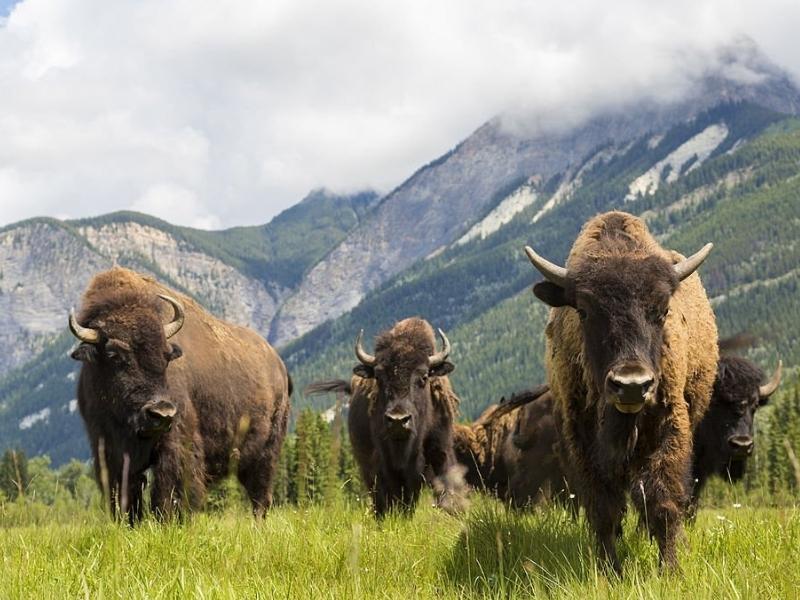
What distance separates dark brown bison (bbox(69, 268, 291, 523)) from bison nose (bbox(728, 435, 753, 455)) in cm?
636


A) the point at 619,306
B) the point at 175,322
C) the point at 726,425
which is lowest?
the point at 726,425

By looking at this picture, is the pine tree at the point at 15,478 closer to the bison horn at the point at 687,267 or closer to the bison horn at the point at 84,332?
the bison horn at the point at 84,332

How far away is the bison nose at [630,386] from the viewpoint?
225 inches

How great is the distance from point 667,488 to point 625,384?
1.24 meters

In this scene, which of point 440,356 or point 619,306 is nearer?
point 619,306

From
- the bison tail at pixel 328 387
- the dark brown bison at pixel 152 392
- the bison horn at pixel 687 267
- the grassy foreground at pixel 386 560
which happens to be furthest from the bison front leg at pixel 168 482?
the bison tail at pixel 328 387

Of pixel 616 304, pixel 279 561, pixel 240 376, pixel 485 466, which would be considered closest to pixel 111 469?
pixel 240 376

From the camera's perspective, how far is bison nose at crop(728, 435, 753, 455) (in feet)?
36.1

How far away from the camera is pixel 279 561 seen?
6078 millimetres

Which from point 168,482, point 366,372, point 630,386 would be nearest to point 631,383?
point 630,386

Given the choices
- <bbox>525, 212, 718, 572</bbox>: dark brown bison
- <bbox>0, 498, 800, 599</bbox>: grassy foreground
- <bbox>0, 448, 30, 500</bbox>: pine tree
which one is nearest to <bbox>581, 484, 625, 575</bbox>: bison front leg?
<bbox>525, 212, 718, 572</bbox>: dark brown bison

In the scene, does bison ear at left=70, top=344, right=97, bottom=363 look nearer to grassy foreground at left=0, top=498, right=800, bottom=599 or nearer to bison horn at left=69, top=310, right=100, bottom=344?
bison horn at left=69, top=310, right=100, bottom=344

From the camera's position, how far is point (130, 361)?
885 centimetres

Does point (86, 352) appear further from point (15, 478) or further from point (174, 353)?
point (15, 478)
